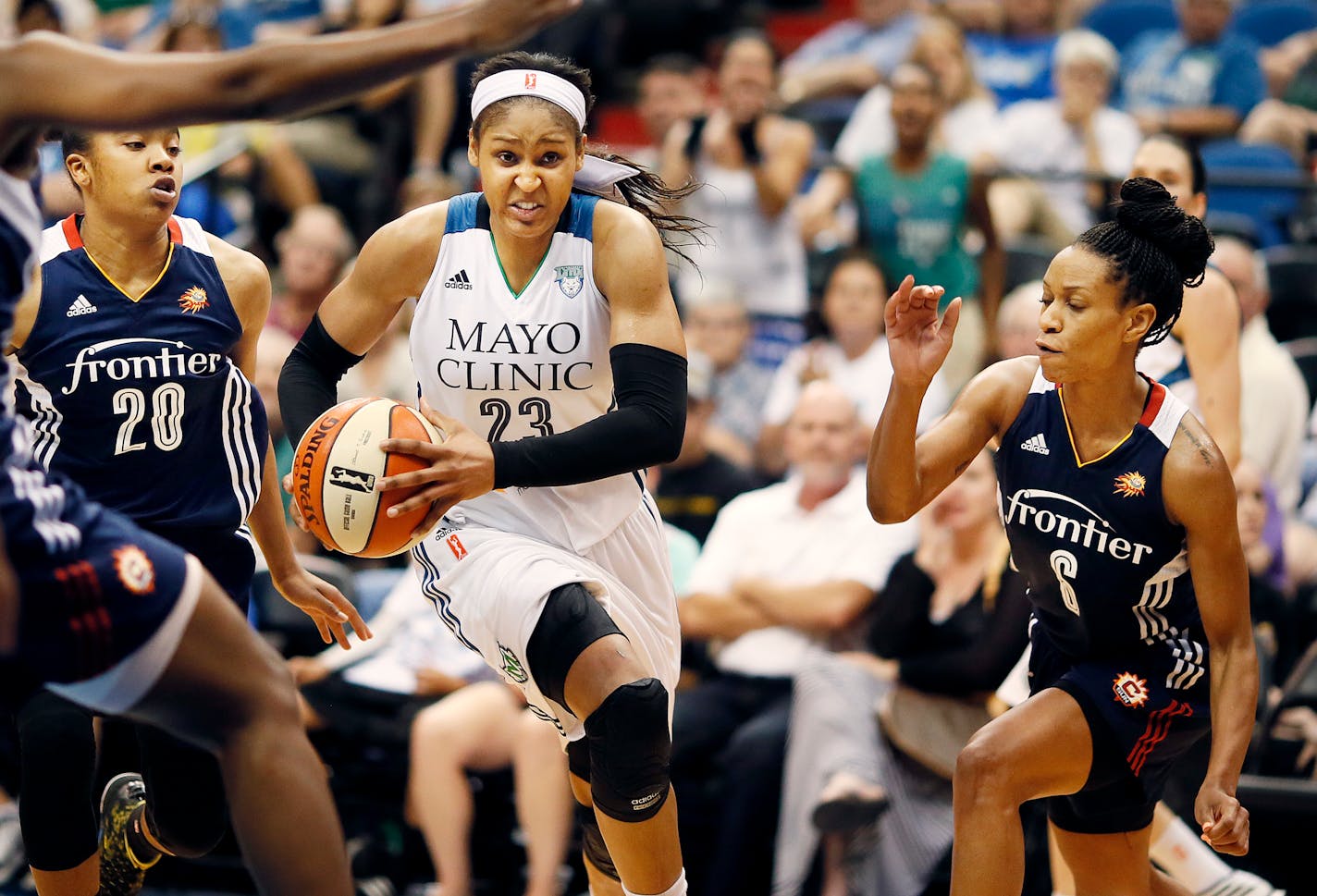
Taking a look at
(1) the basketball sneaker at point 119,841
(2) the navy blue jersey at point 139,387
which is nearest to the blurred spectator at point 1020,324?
(2) the navy blue jersey at point 139,387

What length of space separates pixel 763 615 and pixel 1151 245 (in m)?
2.89

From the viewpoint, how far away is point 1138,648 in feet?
14.2

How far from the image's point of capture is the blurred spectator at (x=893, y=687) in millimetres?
6098

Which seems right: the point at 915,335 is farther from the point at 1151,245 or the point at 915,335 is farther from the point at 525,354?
the point at 525,354

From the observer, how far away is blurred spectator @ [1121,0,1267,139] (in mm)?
9766

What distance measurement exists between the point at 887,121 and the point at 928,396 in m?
2.58

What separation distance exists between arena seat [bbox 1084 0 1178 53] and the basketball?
809 centimetres

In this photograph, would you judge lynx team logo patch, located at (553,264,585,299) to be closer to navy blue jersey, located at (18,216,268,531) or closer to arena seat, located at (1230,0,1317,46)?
navy blue jersey, located at (18,216,268,531)

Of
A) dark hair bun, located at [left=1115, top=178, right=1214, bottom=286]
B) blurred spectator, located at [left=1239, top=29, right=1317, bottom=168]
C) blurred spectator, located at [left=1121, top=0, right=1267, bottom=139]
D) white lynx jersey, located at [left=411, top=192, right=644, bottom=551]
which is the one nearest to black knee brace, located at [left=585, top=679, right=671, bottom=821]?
white lynx jersey, located at [left=411, top=192, right=644, bottom=551]

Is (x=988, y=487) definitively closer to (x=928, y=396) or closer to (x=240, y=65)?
(x=928, y=396)

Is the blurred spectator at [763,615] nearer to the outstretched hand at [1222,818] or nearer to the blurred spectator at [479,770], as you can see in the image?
the blurred spectator at [479,770]

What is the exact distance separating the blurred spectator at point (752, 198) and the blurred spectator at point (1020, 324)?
1708 mm

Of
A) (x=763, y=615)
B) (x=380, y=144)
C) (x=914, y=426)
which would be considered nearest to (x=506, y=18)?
(x=914, y=426)

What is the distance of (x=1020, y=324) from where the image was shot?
735 cm
